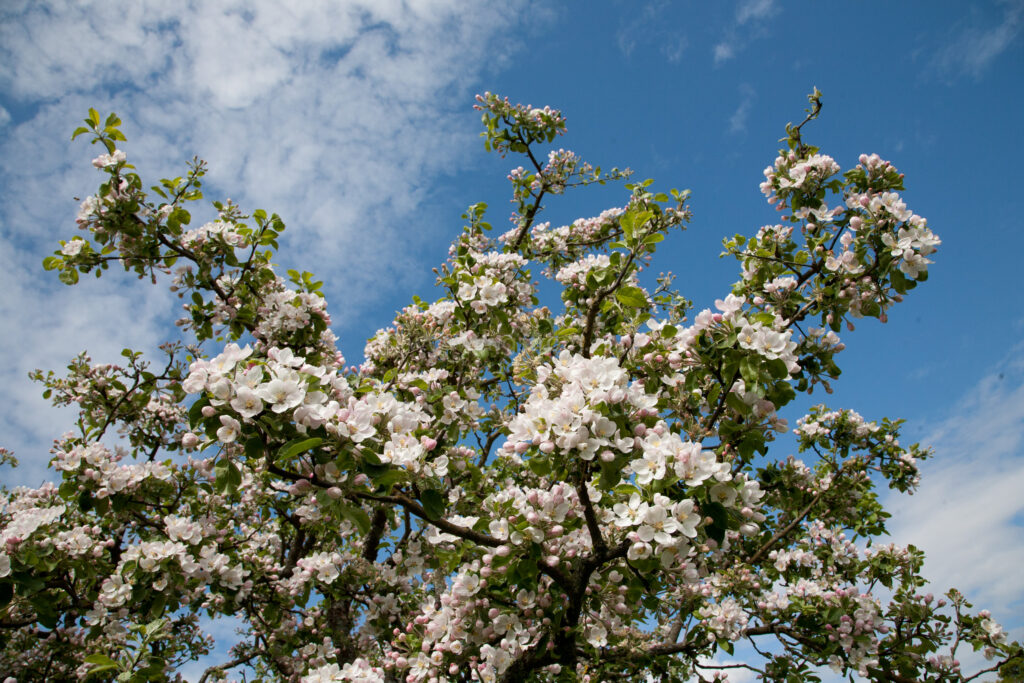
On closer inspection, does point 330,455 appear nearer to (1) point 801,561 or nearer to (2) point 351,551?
(2) point 351,551

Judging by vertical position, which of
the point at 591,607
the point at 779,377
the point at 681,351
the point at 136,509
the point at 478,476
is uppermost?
the point at 136,509

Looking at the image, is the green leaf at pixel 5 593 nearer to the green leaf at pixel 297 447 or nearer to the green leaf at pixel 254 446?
the green leaf at pixel 254 446

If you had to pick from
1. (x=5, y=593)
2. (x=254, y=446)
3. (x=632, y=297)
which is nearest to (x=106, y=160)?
(x=5, y=593)

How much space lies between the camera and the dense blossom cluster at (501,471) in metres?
2.60

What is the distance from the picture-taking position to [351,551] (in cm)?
621

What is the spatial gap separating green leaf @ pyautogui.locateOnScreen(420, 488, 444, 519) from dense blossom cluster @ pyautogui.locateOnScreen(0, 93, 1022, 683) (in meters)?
0.02

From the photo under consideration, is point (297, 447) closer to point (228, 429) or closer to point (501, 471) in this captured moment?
point (228, 429)

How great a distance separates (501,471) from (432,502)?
2.19 m

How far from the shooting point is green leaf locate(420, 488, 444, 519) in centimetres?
266

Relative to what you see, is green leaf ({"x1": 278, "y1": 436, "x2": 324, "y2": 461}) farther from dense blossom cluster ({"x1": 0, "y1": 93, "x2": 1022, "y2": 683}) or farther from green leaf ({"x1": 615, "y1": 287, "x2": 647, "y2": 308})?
green leaf ({"x1": 615, "y1": 287, "x2": 647, "y2": 308})

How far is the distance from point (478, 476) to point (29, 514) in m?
3.05

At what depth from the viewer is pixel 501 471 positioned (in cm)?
481

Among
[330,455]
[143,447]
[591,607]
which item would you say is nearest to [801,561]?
[591,607]

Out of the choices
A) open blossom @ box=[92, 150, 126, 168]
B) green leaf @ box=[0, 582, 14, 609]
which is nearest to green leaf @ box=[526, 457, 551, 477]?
green leaf @ box=[0, 582, 14, 609]
